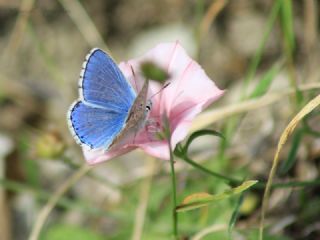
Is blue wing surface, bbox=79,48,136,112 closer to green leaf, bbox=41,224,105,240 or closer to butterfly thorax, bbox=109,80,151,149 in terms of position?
butterfly thorax, bbox=109,80,151,149

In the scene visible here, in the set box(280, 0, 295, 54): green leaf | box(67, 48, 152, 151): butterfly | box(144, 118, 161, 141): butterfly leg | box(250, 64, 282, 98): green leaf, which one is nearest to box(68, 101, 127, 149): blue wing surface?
box(67, 48, 152, 151): butterfly

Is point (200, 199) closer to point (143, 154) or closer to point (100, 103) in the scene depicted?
point (100, 103)

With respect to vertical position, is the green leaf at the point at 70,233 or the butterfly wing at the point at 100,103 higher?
the butterfly wing at the point at 100,103

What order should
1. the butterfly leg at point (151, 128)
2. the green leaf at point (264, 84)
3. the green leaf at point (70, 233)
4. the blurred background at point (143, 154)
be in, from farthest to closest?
the green leaf at point (70, 233), the blurred background at point (143, 154), the green leaf at point (264, 84), the butterfly leg at point (151, 128)

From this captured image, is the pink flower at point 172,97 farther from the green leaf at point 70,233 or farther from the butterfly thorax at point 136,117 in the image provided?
the green leaf at point 70,233

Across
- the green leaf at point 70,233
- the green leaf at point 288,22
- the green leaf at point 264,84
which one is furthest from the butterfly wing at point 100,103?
the green leaf at point 70,233

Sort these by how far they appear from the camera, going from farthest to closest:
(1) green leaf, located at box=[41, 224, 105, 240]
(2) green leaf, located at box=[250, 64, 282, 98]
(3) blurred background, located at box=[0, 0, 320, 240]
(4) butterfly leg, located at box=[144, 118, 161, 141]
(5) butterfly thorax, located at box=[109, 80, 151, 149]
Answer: (1) green leaf, located at box=[41, 224, 105, 240]
(3) blurred background, located at box=[0, 0, 320, 240]
(2) green leaf, located at box=[250, 64, 282, 98]
(4) butterfly leg, located at box=[144, 118, 161, 141]
(5) butterfly thorax, located at box=[109, 80, 151, 149]
